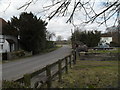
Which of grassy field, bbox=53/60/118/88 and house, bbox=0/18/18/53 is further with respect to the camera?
house, bbox=0/18/18/53

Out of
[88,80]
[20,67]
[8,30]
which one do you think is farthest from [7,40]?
[88,80]

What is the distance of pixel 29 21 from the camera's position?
124 feet

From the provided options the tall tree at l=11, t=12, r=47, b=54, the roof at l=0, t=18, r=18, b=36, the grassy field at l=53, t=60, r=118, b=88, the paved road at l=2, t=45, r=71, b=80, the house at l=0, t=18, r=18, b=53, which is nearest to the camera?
the grassy field at l=53, t=60, r=118, b=88

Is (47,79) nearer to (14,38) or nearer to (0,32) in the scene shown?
(0,32)

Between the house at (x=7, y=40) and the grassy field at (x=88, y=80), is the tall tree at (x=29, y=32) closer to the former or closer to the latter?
the house at (x=7, y=40)

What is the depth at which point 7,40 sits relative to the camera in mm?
36500

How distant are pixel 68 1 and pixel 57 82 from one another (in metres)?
5.56

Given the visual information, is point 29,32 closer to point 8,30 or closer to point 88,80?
point 8,30

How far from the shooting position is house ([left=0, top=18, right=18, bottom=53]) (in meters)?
34.1

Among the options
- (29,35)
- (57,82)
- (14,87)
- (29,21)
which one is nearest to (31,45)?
(29,35)

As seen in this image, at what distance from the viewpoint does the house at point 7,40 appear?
3409 centimetres

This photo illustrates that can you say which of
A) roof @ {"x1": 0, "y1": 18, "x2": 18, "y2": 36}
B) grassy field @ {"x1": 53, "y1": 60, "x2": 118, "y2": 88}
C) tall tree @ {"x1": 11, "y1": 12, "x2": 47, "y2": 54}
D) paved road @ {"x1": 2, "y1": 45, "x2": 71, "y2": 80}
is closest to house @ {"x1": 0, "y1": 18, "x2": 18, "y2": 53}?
roof @ {"x1": 0, "y1": 18, "x2": 18, "y2": 36}

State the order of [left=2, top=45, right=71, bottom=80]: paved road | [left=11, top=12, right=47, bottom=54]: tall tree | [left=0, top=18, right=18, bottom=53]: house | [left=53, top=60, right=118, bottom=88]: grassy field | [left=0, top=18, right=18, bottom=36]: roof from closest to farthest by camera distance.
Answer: [left=53, top=60, right=118, bottom=88]: grassy field → [left=2, top=45, right=71, bottom=80]: paved road → [left=0, top=18, right=18, bottom=53]: house → [left=0, top=18, right=18, bottom=36]: roof → [left=11, top=12, right=47, bottom=54]: tall tree

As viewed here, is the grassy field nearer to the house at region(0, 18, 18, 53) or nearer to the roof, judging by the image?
the house at region(0, 18, 18, 53)
